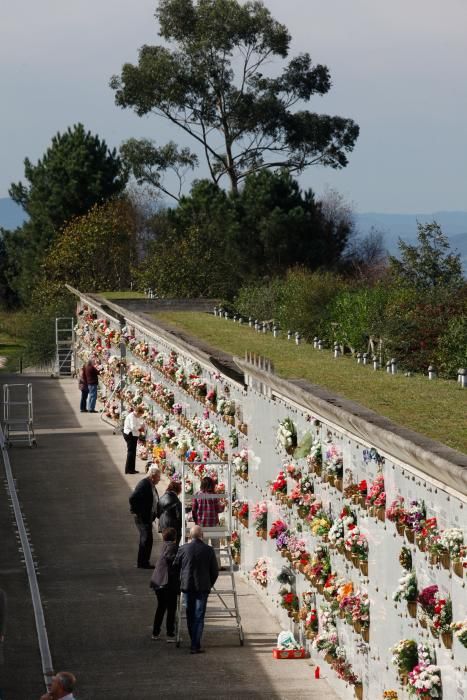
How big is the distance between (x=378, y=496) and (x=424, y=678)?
5.65 ft

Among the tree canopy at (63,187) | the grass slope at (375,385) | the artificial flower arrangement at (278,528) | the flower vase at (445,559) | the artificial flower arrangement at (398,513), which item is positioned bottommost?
the artificial flower arrangement at (278,528)

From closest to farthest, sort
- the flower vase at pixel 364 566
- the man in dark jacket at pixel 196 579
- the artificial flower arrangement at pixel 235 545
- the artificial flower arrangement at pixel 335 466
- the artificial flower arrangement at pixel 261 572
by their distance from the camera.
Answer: the flower vase at pixel 364 566 < the artificial flower arrangement at pixel 335 466 < the man in dark jacket at pixel 196 579 < the artificial flower arrangement at pixel 261 572 < the artificial flower arrangement at pixel 235 545

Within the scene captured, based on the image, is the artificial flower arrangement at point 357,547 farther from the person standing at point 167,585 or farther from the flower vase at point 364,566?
the person standing at point 167,585

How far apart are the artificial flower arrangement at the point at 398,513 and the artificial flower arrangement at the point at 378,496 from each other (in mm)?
299

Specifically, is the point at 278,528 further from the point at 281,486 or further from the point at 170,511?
the point at 170,511

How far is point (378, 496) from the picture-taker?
11.6 m

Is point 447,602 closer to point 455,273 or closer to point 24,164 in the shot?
point 455,273

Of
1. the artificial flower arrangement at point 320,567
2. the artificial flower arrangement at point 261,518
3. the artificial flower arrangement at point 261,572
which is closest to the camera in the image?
the artificial flower arrangement at point 320,567

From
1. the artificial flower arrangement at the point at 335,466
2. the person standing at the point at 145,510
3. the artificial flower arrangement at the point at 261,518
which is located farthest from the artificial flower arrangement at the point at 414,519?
the person standing at the point at 145,510

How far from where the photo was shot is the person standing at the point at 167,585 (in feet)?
47.7

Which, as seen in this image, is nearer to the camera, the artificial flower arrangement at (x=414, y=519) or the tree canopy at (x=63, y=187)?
the artificial flower arrangement at (x=414, y=519)

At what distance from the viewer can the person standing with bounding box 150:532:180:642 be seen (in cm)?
1455

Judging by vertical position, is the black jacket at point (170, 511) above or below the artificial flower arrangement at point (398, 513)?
below

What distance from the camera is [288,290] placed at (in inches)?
1539
